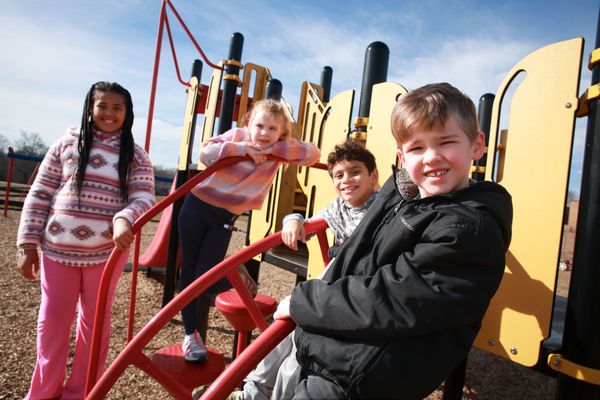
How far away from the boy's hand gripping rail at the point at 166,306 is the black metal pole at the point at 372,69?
3.10 feet

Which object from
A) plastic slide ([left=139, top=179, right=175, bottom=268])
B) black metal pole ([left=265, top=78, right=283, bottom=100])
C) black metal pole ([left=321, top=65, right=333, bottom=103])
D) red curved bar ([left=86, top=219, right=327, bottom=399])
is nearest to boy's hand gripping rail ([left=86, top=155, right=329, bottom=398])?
red curved bar ([left=86, top=219, right=327, bottom=399])

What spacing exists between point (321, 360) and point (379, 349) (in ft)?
0.52

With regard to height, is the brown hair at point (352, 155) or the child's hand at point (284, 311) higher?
the brown hair at point (352, 155)

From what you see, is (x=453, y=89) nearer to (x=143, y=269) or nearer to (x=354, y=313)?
(x=354, y=313)

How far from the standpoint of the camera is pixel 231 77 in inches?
140

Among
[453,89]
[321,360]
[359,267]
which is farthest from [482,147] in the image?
[321,360]

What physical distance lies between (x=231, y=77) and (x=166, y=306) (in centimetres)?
274

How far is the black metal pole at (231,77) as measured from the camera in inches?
138

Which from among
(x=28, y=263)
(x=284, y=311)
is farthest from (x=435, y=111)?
(x=28, y=263)

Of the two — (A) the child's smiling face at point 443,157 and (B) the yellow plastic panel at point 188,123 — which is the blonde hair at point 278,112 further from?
(B) the yellow plastic panel at point 188,123

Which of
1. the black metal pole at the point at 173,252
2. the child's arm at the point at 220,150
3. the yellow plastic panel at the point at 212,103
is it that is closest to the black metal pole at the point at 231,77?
the yellow plastic panel at the point at 212,103

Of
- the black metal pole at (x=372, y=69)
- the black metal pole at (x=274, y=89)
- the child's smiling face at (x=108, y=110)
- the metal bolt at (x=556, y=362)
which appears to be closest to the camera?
the metal bolt at (x=556, y=362)

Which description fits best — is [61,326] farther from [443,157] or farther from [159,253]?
[159,253]

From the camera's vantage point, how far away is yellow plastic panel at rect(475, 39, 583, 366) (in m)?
1.41
